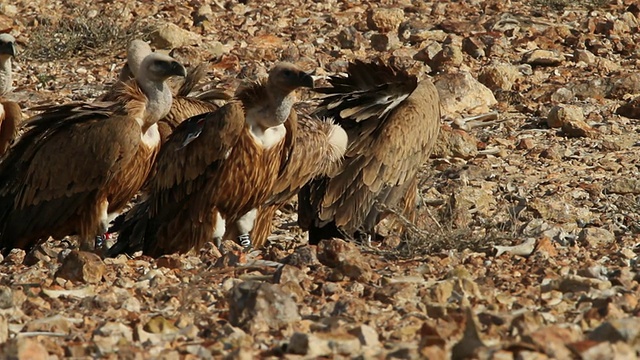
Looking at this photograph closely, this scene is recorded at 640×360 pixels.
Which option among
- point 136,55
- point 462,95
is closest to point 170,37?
point 462,95

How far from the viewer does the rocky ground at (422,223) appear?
459 centimetres

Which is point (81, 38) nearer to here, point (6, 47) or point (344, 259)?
point (6, 47)

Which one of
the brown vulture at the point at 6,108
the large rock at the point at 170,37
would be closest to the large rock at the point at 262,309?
the brown vulture at the point at 6,108

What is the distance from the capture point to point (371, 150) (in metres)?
8.09

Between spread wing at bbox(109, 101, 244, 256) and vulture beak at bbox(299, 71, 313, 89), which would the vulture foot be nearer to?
spread wing at bbox(109, 101, 244, 256)

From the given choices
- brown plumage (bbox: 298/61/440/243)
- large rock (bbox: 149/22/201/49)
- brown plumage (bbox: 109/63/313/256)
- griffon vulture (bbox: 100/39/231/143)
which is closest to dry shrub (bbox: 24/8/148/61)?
large rock (bbox: 149/22/201/49)

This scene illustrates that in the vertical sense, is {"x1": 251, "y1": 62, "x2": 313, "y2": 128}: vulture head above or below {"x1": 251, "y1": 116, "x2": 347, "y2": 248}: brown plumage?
above

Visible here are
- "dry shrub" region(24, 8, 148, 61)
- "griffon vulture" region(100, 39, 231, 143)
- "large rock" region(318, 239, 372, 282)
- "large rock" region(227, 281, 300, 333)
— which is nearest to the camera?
"large rock" region(227, 281, 300, 333)

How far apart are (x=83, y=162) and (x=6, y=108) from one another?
4.31ft

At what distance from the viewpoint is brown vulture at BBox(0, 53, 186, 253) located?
25.3 feet

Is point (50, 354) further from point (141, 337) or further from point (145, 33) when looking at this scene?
point (145, 33)

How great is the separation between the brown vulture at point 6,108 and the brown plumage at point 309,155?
1971mm

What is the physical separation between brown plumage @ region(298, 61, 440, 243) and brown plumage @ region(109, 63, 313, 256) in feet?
Answer: 1.54

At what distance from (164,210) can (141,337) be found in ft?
10.6
